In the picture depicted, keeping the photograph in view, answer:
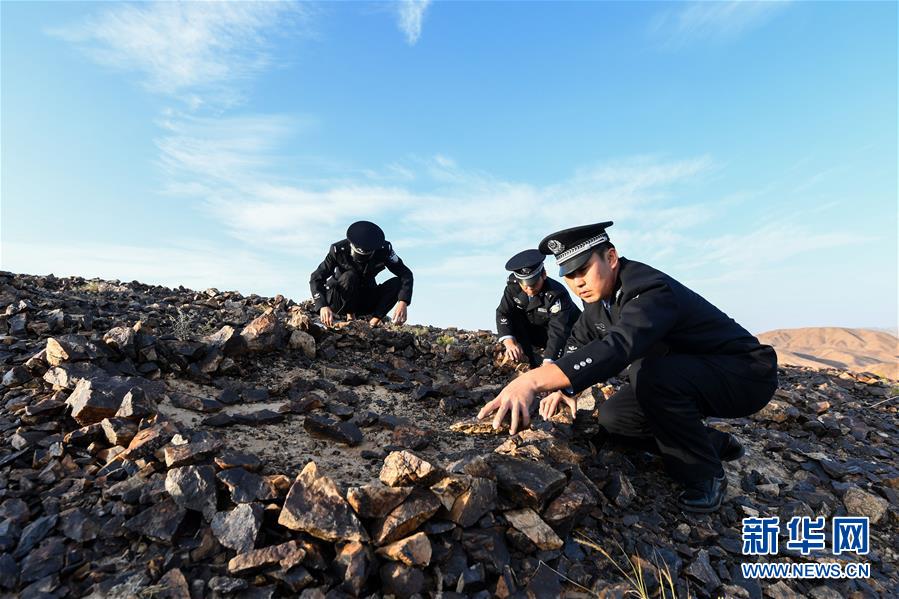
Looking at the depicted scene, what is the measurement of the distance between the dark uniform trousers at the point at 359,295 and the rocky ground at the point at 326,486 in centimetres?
296

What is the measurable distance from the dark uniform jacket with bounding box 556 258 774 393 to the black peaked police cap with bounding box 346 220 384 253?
15.2 ft

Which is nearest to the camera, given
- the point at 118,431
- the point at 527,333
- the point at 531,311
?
the point at 118,431

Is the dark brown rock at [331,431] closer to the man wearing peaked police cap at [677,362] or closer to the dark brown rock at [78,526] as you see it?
the man wearing peaked police cap at [677,362]

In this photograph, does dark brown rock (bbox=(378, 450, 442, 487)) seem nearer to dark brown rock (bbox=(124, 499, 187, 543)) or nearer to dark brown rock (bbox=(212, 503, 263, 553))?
dark brown rock (bbox=(212, 503, 263, 553))

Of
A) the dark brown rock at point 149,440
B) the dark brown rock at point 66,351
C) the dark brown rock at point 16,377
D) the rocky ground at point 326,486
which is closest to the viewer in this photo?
the rocky ground at point 326,486

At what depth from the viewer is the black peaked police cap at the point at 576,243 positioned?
3762mm

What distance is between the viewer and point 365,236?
8.20 meters

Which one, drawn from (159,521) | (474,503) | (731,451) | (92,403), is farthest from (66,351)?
(731,451)

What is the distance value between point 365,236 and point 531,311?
2887mm

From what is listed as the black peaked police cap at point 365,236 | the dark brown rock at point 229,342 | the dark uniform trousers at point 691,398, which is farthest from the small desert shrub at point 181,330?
the dark uniform trousers at point 691,398

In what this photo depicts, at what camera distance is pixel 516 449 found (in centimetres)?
354

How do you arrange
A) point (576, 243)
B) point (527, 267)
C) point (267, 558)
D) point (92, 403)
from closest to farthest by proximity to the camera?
point (267, 558), point (92, 403), point (576, 243), point (527, 267)

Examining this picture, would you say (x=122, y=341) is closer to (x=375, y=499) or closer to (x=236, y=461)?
(x=236, y=461)

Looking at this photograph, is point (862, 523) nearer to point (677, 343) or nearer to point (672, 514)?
point (672, 514)
